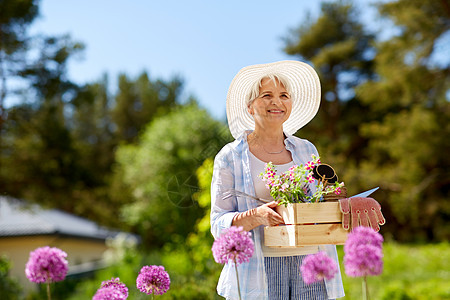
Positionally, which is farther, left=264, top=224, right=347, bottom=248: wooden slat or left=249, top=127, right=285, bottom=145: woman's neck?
left=249, top=127, right=285, bottom=145: woman's neck

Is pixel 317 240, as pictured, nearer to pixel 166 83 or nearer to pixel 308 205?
pixel 308 205

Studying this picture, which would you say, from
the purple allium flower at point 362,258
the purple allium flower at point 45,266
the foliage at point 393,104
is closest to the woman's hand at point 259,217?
the purple allium flower at point 362,258

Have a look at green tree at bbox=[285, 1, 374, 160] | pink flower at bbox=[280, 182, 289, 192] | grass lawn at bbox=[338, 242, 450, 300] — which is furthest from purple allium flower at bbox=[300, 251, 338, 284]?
green tree at bbox=[285, 1, 374, 160]

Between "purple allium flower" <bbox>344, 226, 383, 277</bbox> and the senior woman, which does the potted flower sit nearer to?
the senior woman

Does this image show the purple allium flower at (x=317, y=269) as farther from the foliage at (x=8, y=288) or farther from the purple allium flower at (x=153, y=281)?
the foliage at (x=8, y=288)

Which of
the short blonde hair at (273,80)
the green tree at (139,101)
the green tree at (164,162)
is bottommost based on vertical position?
the short blonde hair at (273,80)

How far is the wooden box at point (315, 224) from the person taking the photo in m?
1.42

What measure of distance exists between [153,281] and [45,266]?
1.16ft

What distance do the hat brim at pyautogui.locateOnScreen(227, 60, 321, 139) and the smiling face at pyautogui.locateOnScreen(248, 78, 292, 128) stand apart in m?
0.12

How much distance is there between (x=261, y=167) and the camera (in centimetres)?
171

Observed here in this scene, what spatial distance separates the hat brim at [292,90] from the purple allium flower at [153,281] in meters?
0.75

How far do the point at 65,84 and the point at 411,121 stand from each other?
9.74 m

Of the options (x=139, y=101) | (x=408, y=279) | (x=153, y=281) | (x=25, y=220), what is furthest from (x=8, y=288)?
(x=139, y=101)

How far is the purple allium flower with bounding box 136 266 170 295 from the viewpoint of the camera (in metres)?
1.45
